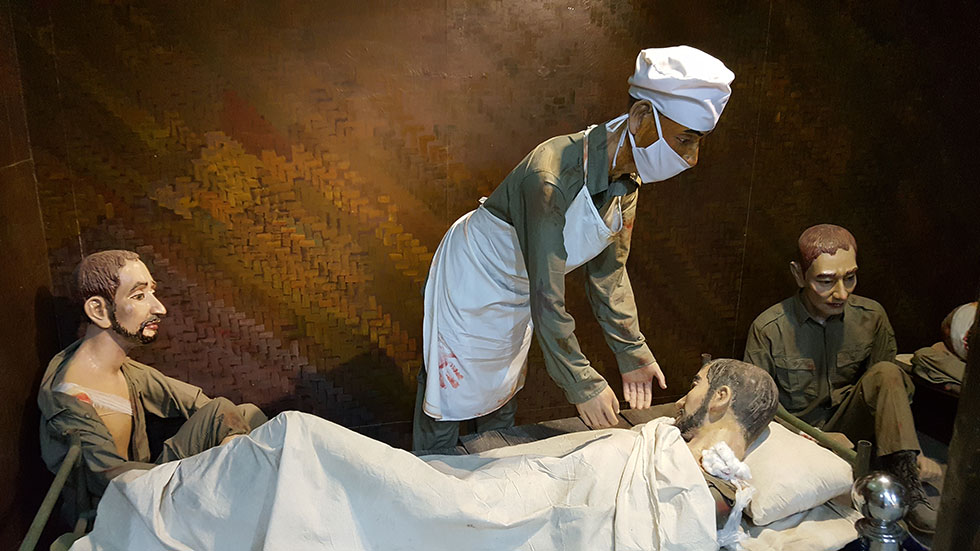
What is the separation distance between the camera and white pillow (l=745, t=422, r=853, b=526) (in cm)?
246

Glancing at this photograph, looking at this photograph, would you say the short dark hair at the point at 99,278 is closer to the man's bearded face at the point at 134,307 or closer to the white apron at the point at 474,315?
the man's bearded face at the point at 134,307

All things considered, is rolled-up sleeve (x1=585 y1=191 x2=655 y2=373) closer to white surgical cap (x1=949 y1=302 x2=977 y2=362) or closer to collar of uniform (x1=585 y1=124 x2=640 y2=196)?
collar of uniform (x1=585 y1=124 x2=640 y2=196)

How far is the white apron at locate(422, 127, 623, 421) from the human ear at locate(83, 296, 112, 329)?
3.66 feet

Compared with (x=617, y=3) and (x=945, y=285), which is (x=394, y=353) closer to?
(x=617, y=3)

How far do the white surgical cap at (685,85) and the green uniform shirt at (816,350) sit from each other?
4.47 feet

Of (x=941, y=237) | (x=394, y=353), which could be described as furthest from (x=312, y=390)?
(x=941, y=237)

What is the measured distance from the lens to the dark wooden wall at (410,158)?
3.18 m

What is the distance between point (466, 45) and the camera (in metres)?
3.45

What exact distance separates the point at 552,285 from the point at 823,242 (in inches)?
59.3

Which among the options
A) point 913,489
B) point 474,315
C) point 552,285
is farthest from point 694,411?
point 913,489

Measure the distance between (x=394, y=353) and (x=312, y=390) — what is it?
1.34 feet

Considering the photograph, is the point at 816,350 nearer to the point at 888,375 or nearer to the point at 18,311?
the point at 888,375

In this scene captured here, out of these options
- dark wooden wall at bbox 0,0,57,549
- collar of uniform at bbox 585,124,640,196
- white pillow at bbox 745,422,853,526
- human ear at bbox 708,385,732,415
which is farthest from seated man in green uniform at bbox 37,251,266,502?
white pillow at bbox 745,422,853,526

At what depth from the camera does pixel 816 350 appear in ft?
11.4
